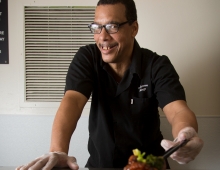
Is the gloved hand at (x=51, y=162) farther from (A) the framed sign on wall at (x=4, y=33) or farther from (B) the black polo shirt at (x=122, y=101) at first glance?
(A) the framed sign on wall at (x=4, y=33)

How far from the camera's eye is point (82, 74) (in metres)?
1.20

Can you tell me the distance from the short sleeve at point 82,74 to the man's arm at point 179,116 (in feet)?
1.21

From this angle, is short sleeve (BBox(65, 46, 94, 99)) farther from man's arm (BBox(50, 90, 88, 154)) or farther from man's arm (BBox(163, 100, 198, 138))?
man's arm (BBox(163, 100, 198, 138))

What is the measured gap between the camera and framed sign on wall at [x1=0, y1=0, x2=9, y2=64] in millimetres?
1614

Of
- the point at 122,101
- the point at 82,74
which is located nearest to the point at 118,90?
the point at 122,101

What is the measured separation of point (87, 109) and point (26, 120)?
1.31 ft

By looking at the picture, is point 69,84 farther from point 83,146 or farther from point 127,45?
point 83,146

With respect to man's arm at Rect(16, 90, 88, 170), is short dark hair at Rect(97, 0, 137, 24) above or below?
above

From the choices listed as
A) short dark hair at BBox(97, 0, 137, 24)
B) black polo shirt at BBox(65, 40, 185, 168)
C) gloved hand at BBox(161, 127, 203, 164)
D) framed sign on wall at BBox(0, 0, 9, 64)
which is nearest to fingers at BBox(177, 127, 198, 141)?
gloved hand at BBox(161, 127, 203, 164)

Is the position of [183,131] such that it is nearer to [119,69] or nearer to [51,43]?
[119,69]

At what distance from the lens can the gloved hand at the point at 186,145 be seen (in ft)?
2.85

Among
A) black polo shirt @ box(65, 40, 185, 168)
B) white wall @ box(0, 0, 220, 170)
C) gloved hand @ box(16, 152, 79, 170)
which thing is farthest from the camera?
white wall @ box(0, 0, 220, 170)

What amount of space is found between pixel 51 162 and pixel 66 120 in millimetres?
255

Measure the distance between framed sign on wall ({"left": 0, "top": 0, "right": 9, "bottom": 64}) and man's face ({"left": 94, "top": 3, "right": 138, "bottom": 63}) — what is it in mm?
743
